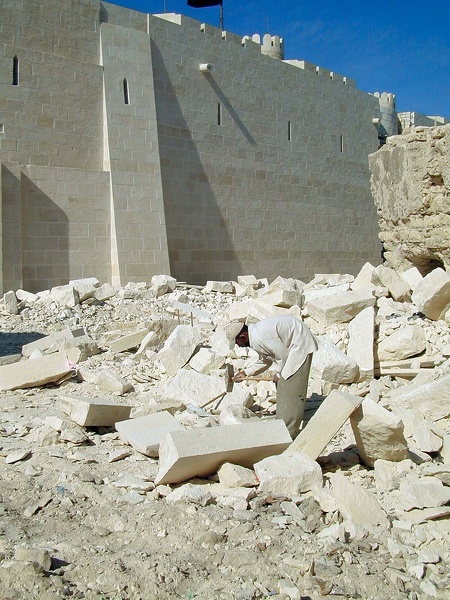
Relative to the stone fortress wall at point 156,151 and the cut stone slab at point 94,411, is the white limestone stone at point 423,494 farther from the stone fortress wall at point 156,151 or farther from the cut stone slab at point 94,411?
the stone fortress wall at point 156,151

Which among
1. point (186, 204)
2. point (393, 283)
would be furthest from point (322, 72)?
point (393, 283)

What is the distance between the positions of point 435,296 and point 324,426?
11.9ft

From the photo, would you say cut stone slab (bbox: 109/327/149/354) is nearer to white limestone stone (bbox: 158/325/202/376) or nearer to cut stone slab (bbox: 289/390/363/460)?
white limestone stone (bbox: 158/325/202/376)

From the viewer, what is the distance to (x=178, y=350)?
7.94 meters

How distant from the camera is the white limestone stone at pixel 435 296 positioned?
797 cm

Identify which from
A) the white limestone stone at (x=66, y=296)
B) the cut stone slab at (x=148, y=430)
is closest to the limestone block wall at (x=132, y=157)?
the white limestone stone at (x=66, y=296)

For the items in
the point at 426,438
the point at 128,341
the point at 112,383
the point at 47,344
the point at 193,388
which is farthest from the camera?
the point at 128,341

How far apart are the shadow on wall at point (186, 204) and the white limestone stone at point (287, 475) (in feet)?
33.4

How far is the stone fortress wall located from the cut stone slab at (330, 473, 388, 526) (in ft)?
28.5

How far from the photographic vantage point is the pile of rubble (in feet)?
11.6

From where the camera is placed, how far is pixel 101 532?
3.95m

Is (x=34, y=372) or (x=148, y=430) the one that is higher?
(x=34, y=372)

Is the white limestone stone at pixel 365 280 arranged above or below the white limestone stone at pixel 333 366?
above

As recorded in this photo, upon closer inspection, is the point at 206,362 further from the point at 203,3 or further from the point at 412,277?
the point at 203,3
